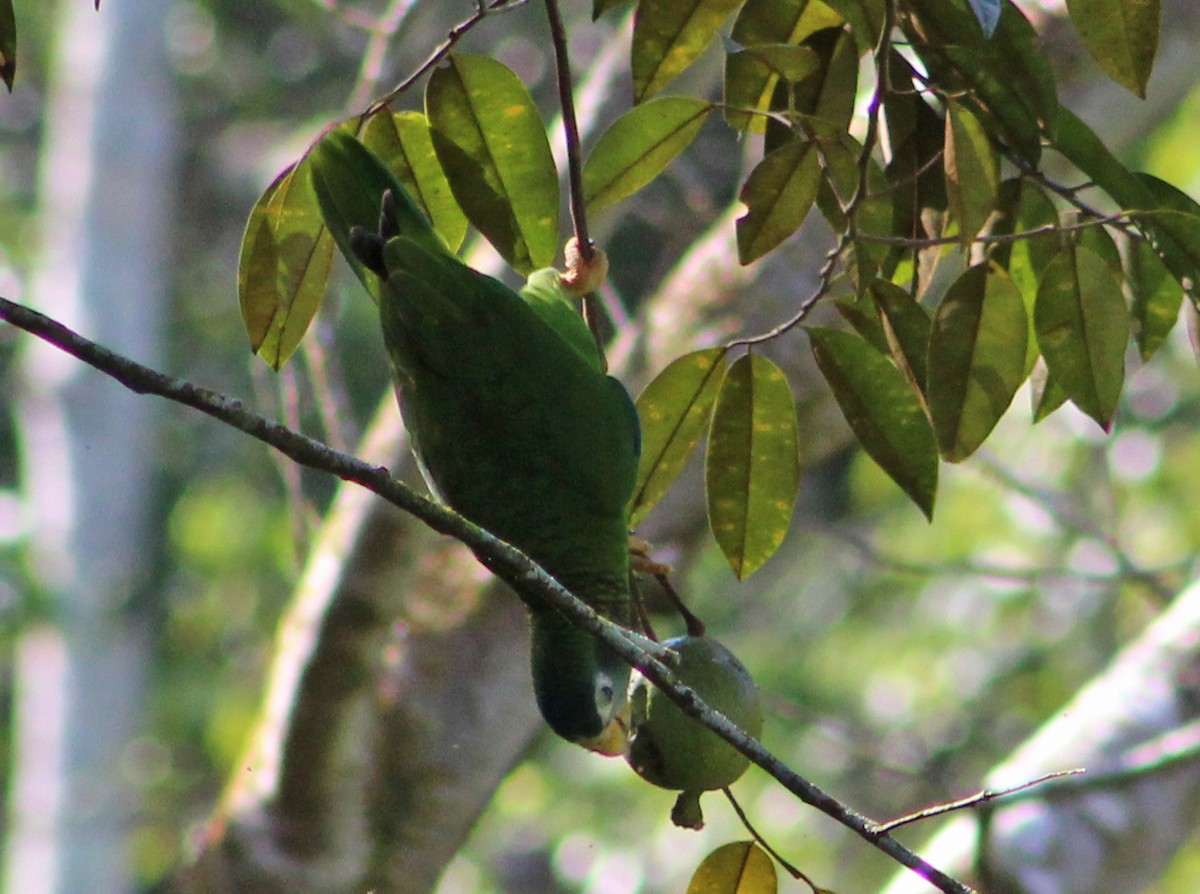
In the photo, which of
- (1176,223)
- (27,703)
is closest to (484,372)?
(1176,223)

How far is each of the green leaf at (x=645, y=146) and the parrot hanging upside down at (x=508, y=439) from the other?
32 cm

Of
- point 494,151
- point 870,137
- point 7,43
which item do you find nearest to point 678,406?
point 494,151

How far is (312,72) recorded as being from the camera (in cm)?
1022

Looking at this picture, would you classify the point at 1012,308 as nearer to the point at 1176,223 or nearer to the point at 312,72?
the point at 1176,223

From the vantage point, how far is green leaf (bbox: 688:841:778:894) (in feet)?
5.11

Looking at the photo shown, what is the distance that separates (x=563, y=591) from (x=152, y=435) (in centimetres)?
823

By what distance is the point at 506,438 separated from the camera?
1.94m

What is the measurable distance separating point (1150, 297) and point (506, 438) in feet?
2.85

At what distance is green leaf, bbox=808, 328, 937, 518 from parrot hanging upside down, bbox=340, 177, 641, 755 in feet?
1.27

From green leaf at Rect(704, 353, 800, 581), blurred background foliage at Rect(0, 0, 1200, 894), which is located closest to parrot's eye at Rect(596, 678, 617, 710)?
green leaf at Rect(704, 353, 800, 581)

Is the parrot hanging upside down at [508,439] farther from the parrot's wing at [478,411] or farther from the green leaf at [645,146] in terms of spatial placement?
the green leaf at [645,146]

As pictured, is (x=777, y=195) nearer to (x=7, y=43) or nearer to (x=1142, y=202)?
(x=1142, y=202)

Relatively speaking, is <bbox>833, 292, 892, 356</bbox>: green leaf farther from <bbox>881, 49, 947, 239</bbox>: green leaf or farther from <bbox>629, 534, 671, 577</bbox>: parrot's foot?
<bbox>629, 534, 671, 577</bbox>: parrot's foot

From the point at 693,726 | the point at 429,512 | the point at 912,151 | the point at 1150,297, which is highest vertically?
the point at 912,151
